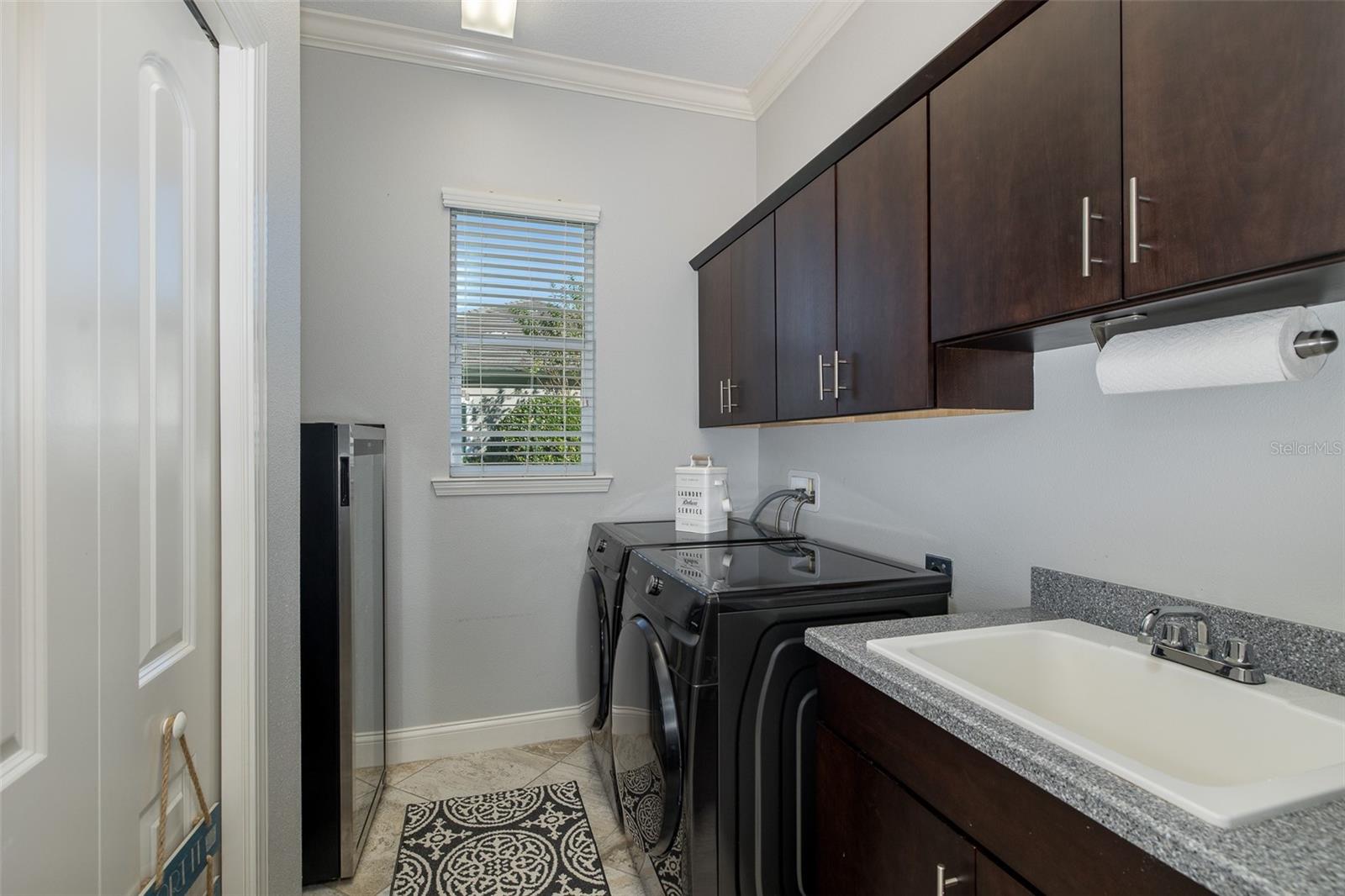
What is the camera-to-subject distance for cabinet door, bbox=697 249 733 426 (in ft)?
8.22

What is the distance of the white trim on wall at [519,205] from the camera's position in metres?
2.56

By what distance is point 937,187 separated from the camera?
1.37 m

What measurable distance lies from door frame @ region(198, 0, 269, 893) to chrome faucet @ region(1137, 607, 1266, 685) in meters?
1.69

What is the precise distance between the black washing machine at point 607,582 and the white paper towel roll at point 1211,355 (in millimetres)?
1306

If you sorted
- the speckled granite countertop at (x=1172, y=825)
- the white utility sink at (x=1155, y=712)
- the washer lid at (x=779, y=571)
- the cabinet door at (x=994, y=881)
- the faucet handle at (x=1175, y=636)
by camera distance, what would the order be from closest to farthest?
1. the speckled granite countertop at (x=1172, y=825)
2. the white utility sink at (x=1155, y=712)
3. the cabinet door at (x=994, y=881)
4. the faucet handle at (x=1175, y=636)
5. the washer lid at (x=779, y=571)

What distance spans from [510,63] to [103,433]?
230cm

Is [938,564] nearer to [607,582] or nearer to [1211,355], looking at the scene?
[1211,355]

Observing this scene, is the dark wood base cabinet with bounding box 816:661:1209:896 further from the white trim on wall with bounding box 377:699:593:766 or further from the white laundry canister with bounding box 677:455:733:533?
the white trim on wall with bounding box 377:699:593:766

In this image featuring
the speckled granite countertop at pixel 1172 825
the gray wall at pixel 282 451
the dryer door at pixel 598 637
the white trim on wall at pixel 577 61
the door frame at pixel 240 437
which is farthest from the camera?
the white trim on wall at pixel 577 61

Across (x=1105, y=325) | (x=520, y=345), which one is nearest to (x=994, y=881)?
(x=1105, y=325)

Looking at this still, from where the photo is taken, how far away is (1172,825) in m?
0.64

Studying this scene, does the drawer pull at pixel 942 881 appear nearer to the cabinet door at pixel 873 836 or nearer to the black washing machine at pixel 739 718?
the cabinet door at pixel 873 836

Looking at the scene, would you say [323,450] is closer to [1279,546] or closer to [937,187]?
[937,187]

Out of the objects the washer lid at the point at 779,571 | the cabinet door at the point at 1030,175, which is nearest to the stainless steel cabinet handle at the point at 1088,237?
the cabinet door at the point at 1030,175
